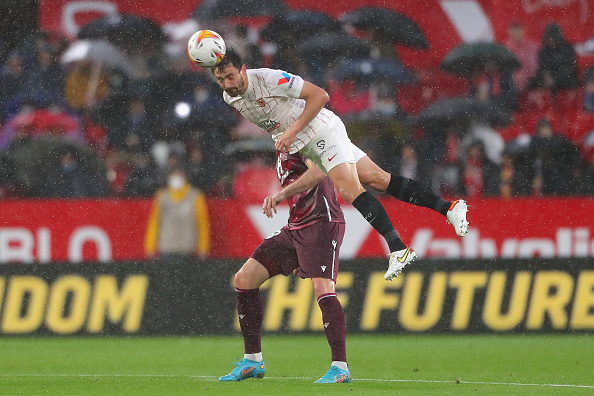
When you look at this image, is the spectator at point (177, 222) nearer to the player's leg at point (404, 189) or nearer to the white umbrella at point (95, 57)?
the white umbrella at point (95, 57)

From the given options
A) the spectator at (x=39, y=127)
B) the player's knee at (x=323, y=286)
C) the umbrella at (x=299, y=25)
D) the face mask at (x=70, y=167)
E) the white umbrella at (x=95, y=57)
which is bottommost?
the player's knee at (x=323, y=286)

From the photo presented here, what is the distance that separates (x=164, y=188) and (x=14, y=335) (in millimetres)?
3062

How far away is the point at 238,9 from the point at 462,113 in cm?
427

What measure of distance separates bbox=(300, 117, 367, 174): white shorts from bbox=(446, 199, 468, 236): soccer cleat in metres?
0.90

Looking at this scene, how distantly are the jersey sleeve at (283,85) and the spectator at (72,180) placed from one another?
24.9ft

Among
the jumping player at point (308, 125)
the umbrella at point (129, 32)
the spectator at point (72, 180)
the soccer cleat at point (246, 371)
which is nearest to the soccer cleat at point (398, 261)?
the jumping player at point (308, 125)

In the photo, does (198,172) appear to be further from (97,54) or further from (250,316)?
(250,316)

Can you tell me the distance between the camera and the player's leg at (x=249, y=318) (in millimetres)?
8469

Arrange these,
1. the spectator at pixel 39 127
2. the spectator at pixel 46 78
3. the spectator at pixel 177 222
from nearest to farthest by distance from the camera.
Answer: the spectator at pixel 177 222, the spectator at pixel 39 127, the spectator at pixel 46 78

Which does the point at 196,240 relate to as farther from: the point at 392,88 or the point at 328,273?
the point at 328,273

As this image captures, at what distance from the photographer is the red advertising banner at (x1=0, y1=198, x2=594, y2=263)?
1494 cm

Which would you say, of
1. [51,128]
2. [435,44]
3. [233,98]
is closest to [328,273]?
[233,98]

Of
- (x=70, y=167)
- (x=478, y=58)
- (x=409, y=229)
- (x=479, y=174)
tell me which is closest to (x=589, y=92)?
(x=478, y=58)

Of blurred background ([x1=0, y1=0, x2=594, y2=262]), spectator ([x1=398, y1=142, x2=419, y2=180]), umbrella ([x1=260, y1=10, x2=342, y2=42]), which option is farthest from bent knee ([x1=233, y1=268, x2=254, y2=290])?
umbrella ([x1=260, y1=10, x2=342, y2=42])
